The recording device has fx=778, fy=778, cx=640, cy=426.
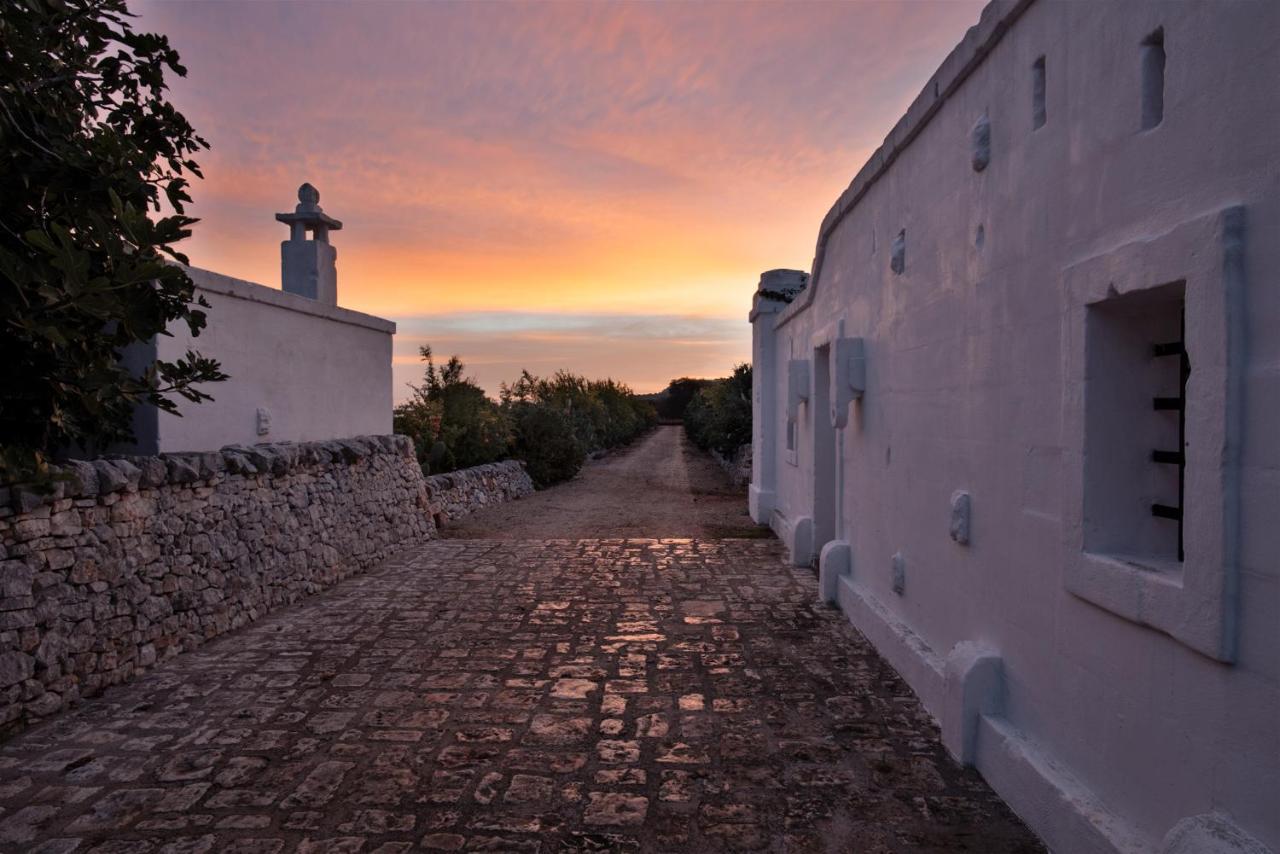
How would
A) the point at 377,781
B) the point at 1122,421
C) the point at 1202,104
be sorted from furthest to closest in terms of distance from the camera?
the point at 377,781 < the point at 1122,421 < the point at 1202,104

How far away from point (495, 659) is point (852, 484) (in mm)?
3517

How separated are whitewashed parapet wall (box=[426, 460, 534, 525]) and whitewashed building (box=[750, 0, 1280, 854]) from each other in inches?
343

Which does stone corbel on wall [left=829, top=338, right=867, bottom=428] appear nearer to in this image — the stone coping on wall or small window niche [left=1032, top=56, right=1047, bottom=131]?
small window niche [left=1032, top=56, right=1047, bottom=131]

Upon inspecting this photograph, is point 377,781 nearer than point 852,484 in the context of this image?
Yes

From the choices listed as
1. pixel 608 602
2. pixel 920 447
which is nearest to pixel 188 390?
pixel 608 602

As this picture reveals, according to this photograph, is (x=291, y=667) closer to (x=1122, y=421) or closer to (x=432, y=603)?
(x=432, y=603)

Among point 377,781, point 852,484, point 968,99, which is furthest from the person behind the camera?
point 852,484

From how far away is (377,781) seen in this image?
3865mm

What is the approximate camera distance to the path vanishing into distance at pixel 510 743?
3.40 meters

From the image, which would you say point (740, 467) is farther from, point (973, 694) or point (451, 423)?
point (973, 694)

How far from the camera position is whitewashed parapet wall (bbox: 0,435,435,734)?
179 inches

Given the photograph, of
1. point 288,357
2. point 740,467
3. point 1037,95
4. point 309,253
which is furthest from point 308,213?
point 740,467

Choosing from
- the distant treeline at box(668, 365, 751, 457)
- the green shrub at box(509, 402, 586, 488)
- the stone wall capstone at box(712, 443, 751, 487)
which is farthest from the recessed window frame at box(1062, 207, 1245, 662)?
the distant treeline at box(668, 365, 751, 457)

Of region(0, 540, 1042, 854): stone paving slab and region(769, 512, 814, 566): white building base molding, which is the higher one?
region(769, 512, 814, 566): white building base molding
